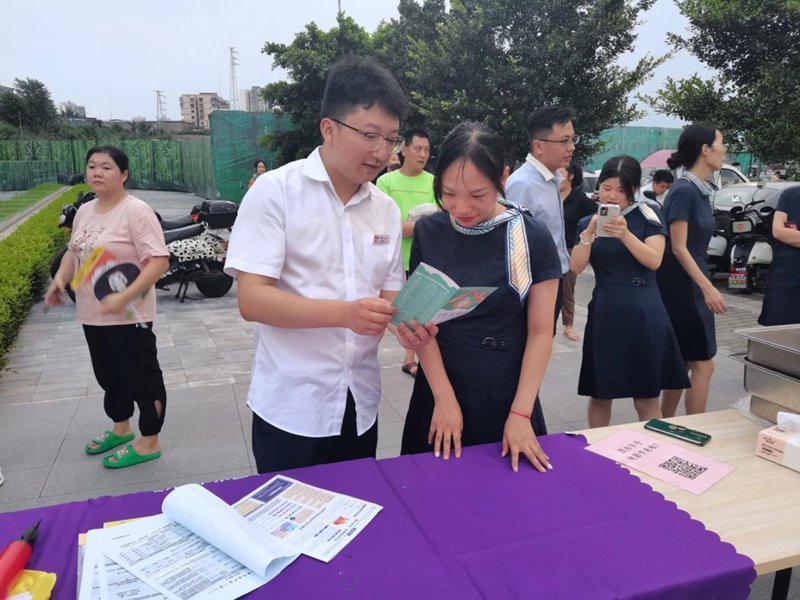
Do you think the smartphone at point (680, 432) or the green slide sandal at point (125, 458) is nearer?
the smartphone at point (680, 432)

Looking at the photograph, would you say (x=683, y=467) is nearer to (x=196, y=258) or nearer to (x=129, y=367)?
(x=129, y=367)

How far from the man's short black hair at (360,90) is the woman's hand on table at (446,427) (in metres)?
0.81

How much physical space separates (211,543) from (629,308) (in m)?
2.08

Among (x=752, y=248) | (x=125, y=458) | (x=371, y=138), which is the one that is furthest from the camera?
(x=752, y=248)

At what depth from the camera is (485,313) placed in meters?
1.75

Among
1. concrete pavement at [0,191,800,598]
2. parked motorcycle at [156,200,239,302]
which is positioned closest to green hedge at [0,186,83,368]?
concrete pavement at [0,191,800,598]

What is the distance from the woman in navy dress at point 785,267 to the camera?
3189mm

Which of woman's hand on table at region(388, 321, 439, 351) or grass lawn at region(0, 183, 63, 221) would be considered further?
grass lawn at region(0, 183, 63, 221)

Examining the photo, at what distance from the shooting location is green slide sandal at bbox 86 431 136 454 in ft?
10.6

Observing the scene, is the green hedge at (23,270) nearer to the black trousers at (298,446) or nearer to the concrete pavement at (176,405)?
the concrete pavement at (176,405)

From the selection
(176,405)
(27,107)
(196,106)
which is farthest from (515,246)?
(196,106)

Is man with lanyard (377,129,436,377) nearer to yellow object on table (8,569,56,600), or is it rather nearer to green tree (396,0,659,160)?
yellow object on table (8,569,56,600)

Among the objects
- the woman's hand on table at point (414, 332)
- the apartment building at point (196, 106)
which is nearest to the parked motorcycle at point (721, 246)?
the woman's hand on table at point (414, 332)

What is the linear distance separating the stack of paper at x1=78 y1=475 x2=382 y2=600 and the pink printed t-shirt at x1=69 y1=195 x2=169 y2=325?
183cm
